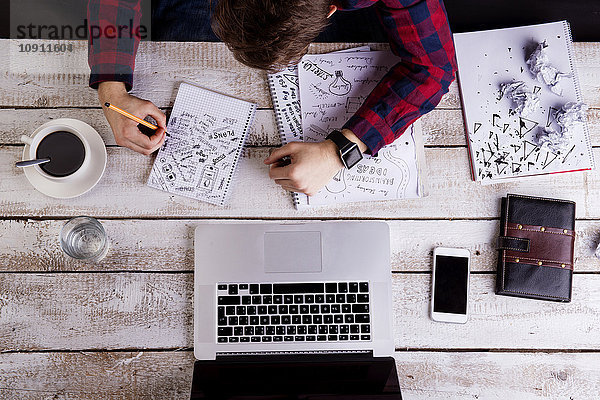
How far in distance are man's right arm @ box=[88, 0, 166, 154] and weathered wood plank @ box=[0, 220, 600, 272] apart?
0.18m

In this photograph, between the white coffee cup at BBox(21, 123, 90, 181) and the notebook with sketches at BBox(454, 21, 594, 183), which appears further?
the notebook with sketches at BBox(454, 21, 594, 183)

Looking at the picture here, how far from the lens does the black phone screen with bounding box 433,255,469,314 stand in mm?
923

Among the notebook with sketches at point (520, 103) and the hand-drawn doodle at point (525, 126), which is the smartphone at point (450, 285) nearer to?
the notebook with sketches at point (520, 103)

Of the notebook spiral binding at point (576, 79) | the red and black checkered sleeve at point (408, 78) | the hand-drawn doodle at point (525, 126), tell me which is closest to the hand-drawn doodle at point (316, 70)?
the red and black checkered sleeve at point (408, 78)

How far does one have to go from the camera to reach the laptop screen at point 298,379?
0.83 m

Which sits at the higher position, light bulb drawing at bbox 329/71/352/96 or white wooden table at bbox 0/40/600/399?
light bulb drawing at bbox 329/71/352/96

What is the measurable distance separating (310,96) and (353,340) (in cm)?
52

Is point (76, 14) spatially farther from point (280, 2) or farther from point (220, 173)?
point (280, 2)

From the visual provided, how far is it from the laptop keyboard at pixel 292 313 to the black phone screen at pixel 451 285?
0.51 feet

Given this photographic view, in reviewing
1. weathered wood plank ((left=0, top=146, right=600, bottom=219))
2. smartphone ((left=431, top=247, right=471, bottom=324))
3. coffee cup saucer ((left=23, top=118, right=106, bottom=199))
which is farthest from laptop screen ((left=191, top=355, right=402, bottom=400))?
coffee cup saucer ((left=23, top=118, right=106, bottom=199))

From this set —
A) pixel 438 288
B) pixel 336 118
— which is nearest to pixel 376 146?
pixel 336 118

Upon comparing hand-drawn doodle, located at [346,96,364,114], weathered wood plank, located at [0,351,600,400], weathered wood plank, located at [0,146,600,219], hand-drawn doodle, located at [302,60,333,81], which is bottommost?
weathered wood plank, located at [0,351,600,400]

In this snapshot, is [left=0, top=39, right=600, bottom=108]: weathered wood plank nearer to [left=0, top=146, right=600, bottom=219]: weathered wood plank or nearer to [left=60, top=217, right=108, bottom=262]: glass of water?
[left=0, top=146, right=600, bottom=219]: weathered wood plank

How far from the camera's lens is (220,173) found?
95 cm
